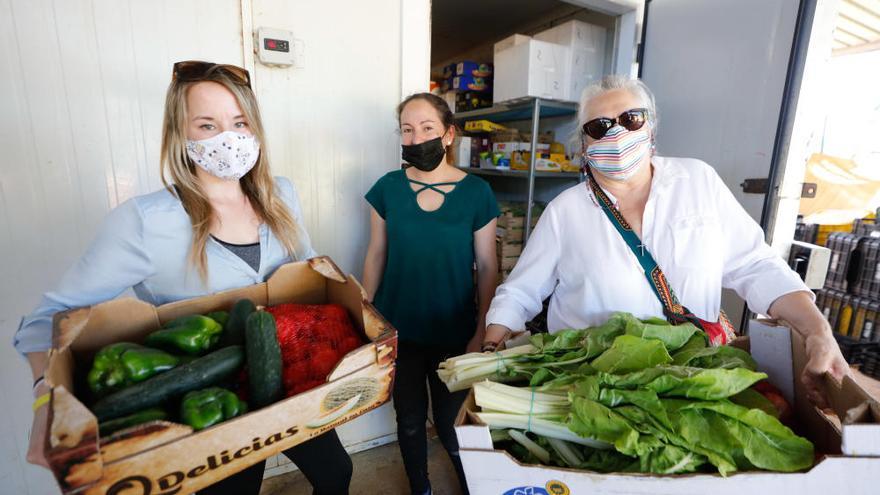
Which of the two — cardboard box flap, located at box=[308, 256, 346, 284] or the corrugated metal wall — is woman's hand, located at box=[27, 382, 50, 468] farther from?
the corrugated metal wall

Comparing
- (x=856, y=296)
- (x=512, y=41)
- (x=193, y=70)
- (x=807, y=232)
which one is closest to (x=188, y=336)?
(x=193, y=70)

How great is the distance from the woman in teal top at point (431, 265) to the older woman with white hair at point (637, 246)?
40cm

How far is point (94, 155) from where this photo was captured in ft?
5.75

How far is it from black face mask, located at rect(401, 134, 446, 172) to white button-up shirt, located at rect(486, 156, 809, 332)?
0.64 meters

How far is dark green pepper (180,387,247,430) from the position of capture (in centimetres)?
77

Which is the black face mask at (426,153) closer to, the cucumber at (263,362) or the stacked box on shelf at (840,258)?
the cucumber at (263,362)

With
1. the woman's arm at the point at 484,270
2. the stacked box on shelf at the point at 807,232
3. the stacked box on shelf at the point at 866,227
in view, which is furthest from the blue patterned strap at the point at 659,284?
the stacked box on shelf at the point at 807,232

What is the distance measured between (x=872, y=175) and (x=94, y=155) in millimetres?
7012

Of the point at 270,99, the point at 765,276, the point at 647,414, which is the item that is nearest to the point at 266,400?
the point at 647,414

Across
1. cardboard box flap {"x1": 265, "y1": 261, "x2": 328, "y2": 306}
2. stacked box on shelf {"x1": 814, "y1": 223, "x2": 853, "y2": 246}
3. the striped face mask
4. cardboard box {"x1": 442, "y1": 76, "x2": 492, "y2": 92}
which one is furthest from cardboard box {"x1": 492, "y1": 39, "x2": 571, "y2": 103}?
stacked box on shelf {"x1": 814, "y1": 223, "x2": 853, "y2": 246}

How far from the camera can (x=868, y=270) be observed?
3.74 m

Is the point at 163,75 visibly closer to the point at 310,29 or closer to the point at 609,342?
the point at 310,29

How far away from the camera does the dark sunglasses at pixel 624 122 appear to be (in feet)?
4.83

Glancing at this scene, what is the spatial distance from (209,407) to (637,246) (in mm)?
1302
